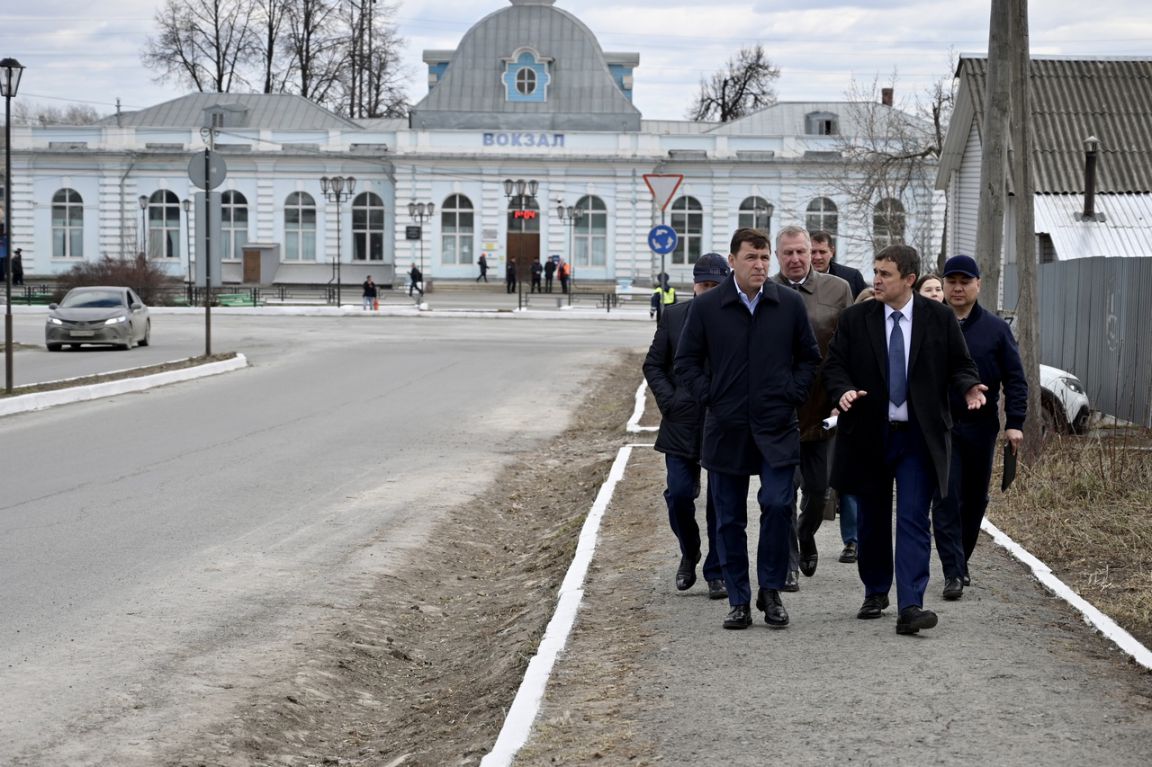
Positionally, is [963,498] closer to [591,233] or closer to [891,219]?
[891,219]

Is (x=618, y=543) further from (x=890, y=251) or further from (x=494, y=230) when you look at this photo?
(x=494, y=230)

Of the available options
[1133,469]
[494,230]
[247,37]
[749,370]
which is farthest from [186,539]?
[247,37]

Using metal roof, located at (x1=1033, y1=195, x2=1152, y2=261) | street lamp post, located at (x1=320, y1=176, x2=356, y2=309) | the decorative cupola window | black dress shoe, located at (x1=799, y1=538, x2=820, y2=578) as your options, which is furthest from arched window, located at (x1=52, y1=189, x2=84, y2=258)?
black dress shoe, located at (x1=799, y1=538, x2=820, y2=578)

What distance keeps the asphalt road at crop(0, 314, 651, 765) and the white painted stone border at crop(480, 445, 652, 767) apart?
1.42m

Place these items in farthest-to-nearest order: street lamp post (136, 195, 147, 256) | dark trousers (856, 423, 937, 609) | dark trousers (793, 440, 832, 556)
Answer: street lamp post (136, 195, 147, 256), dark trousers (793, 440, 832, 556), dark trousers (856, 423, 937, 609)

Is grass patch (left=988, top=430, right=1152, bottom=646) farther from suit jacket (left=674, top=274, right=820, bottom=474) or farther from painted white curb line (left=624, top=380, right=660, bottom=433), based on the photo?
painted white curb line (left=624, top=380, right=660, bottom=433)

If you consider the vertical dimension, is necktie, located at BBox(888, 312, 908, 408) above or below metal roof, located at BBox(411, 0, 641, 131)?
below

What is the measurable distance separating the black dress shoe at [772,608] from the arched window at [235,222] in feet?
225

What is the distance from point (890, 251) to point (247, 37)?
8194 centimetres

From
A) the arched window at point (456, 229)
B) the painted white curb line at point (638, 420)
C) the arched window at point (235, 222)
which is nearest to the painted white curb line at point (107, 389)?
the painted white curb line at point (638, 420)

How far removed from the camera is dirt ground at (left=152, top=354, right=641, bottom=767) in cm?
636

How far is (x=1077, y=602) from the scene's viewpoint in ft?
25.7

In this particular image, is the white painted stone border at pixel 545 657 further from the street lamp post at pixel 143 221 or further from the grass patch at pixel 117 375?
the street lamp post at pixel 143 221

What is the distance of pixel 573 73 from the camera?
246ft
